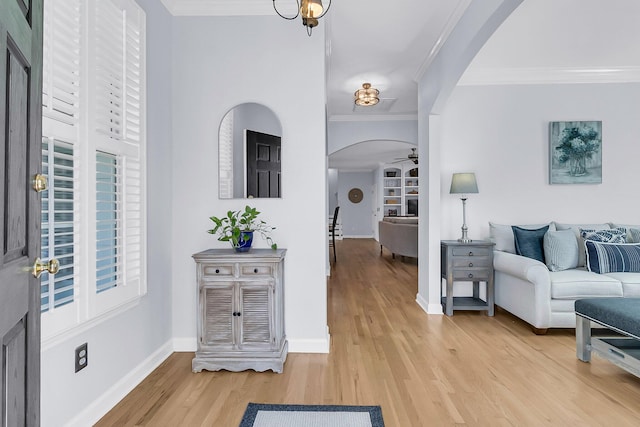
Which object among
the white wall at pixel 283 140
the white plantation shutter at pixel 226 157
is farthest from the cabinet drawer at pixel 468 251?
the white plantation shutter at pixel 226 157

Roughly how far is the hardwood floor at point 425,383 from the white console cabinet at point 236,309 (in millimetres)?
149

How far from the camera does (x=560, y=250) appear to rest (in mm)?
3600

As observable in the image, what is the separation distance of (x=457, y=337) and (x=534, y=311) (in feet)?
2.48

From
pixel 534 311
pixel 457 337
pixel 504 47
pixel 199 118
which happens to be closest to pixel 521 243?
pixel 534 311

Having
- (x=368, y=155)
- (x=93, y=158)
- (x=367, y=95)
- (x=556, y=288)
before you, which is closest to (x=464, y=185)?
(x=556, y=288)

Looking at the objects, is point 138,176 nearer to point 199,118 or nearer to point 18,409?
point 199,118

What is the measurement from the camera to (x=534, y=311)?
10.9 ft

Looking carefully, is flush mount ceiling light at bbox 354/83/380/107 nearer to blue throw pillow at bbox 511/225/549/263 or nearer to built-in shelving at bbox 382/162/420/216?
blue throw pillow at bbox 511/225/549/263

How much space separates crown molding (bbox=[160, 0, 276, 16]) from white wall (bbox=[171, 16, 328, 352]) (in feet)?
0.18

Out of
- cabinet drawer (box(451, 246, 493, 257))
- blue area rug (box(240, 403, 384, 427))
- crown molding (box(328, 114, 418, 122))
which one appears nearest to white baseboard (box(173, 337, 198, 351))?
blue area rug (box(240, 403, 384, 427))

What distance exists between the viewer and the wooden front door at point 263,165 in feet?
9.60

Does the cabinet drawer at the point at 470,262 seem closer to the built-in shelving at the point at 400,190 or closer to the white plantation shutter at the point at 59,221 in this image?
the white plantation shutter at the point at 59,221

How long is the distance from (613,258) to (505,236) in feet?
3.16

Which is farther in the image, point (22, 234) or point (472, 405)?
point (472, 405)
